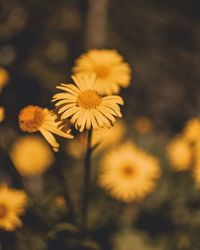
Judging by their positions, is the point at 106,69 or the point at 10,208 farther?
the point at 106,69

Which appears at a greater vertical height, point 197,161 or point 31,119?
point 197,161

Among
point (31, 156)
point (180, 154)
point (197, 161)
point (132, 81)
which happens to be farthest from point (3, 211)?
point (132, 81)

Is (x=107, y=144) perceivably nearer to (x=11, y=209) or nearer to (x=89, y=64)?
(x=89, y=64)

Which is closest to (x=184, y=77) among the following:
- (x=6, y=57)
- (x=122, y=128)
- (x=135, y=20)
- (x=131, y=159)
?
(x=135, y=20)

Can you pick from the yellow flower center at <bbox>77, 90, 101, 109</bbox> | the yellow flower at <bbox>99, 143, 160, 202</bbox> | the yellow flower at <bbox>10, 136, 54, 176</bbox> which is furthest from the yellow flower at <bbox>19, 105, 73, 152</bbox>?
the yellow flower at <bbox>10, 136, 54, 176</bbox>

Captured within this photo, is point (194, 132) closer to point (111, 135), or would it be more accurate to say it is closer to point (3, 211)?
point (111, 135)

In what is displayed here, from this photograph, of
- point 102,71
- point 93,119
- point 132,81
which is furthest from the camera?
point 132,81

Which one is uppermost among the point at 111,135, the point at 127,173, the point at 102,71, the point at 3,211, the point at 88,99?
the point at 111,135
